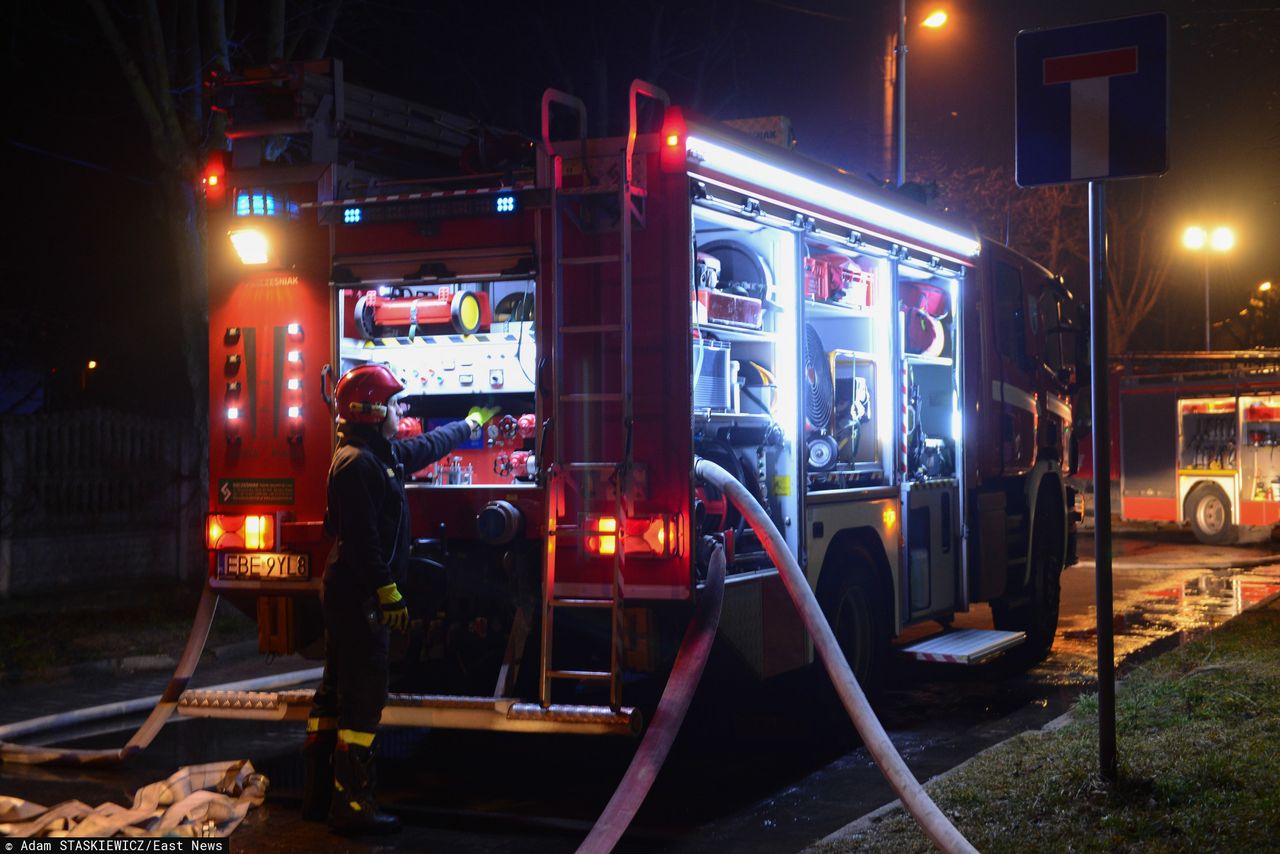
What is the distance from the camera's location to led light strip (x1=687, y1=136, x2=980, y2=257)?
6434mm

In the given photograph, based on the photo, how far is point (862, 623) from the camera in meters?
8.05

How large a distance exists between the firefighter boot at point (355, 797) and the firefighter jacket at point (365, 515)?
0.66m

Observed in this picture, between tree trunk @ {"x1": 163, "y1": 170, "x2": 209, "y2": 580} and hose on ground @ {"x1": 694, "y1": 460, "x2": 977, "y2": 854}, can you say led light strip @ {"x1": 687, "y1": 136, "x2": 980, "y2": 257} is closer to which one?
hose on ground @ {"x1": 694, "y1": 460, "x2": 977, "y2": 854}

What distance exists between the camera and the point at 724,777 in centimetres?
698

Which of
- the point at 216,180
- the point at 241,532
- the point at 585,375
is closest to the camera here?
the point at 585,375

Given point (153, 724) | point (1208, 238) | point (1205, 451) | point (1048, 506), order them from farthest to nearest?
point (1208, 238) < point (1205, 451) < point (1048, 506) < point (153, 724)

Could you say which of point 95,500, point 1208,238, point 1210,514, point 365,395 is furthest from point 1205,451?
point 365,395

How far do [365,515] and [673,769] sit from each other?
223 cm

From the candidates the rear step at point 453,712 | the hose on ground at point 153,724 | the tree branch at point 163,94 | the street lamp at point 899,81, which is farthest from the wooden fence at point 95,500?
the street lamp at point 899,81

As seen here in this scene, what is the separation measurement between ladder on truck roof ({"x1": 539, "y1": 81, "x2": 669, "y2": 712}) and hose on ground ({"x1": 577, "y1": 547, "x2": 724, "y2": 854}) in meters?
0.30

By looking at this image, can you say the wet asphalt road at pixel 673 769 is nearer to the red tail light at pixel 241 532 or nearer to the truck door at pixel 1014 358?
the red tail light at pixel 241 532

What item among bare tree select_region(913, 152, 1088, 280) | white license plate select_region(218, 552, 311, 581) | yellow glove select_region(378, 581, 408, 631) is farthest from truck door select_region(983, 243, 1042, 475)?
bare tree select_region(913, 152, 1088, 280)

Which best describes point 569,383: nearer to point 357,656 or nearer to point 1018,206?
point 357,656

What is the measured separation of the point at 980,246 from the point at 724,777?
4.72 meters
